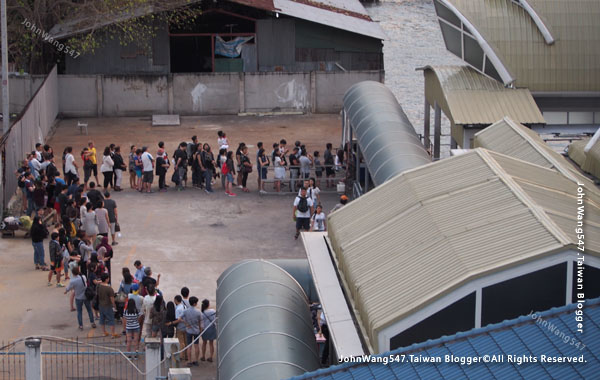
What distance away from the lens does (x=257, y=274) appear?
16984 mm

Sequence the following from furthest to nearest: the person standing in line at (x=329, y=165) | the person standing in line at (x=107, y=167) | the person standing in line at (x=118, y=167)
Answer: the person standing in line at (x=329, y=165), the person standing in line at (x=118, y=167), the person standing in line at (x=107, y=167)

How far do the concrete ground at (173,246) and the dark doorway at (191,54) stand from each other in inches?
324

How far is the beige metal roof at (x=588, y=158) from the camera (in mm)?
20562

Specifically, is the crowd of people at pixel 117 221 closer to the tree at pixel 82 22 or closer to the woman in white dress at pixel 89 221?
the woman in white dress at pixel 89 221

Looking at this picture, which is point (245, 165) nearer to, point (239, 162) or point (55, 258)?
point (239, 162)

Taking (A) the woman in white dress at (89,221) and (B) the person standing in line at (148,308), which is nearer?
(B) the person standing in line at (148,308)

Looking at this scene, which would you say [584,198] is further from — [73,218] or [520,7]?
[520,7]

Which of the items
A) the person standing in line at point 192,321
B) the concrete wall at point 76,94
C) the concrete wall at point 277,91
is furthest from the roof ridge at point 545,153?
the concrete wall at point 76,94

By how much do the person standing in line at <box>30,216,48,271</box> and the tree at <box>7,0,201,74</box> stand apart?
16.7 m

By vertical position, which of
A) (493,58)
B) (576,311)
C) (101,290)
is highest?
(493,58)

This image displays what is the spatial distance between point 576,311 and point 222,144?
20.4m

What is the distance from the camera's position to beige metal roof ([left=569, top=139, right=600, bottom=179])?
20562 mm

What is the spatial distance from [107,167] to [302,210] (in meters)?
6.82

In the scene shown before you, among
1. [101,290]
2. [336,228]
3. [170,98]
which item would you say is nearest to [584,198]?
[336,228]
